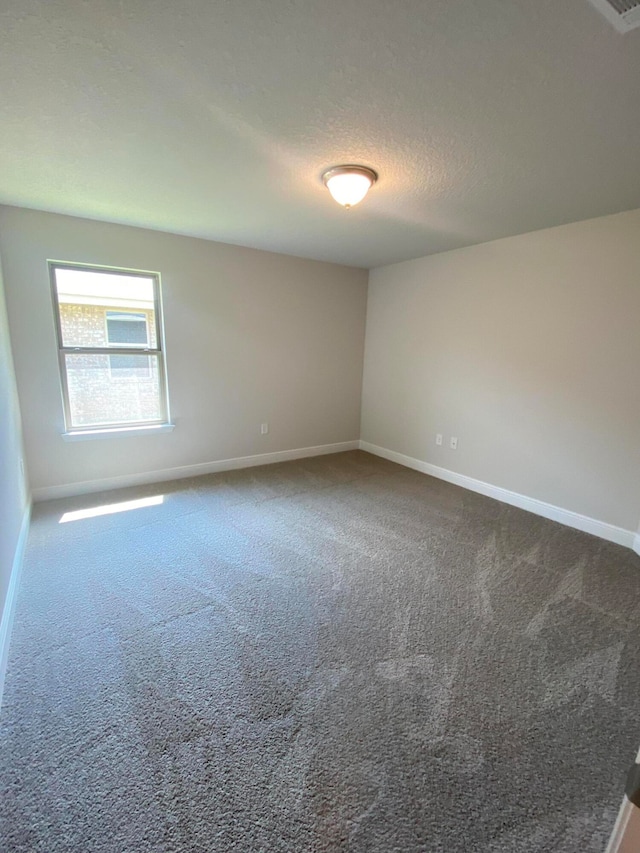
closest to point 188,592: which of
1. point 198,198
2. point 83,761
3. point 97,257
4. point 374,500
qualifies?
point 83,761

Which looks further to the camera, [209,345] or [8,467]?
[209,345]

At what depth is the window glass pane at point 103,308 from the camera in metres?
3.24

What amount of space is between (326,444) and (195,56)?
13.2 ft

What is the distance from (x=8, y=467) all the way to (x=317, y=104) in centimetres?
253

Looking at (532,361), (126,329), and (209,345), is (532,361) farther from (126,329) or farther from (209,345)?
(126,329)

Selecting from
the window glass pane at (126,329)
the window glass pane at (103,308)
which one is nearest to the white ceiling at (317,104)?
the window glass pane at (103,308)

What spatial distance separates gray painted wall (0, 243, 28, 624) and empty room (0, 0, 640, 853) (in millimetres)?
55

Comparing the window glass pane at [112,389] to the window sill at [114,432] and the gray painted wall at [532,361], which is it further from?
the gray painted wall at [532,361]

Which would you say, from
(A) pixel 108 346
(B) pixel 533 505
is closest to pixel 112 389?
(A) pixel 108 346

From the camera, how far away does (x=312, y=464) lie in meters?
4.53

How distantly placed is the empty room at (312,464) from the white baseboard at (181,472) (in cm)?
3

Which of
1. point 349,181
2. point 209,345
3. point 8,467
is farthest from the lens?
point 209,345

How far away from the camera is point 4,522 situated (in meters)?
1.92

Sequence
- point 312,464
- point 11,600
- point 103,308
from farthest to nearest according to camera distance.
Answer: point 312,464, point 103,308, point 11,600
